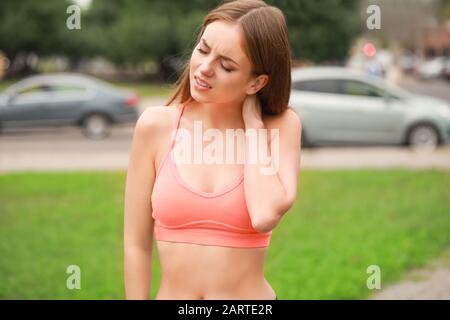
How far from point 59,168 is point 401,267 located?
6937 millimetres

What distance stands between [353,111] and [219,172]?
1093cm

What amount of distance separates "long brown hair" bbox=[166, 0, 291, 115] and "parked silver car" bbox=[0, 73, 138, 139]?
14.1m

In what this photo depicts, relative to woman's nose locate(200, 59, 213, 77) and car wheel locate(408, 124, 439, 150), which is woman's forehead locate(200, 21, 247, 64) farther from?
car wheel locate(408, 124, 439, 150)

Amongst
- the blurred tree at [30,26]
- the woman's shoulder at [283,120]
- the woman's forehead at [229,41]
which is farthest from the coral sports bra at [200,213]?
the blurred tree at [30,26]

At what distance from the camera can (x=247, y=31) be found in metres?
1.68

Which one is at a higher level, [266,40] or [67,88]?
[67,88]

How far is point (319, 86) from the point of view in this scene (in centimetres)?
1261

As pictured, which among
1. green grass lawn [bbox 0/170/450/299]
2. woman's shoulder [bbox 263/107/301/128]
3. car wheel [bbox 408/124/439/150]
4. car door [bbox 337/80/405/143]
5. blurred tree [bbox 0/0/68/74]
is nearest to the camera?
woman's shoulder [bbox 263/107/301/128]

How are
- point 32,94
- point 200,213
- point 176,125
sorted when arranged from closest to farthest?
1. point 200,213
2. point 176,125
3. point 32,94

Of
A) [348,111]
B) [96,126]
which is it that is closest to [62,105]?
[96,126]

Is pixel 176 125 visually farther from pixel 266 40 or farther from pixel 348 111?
pixel 348 111

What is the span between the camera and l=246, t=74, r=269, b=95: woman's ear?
69.7 inches

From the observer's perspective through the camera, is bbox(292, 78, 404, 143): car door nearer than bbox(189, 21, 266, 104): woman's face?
No

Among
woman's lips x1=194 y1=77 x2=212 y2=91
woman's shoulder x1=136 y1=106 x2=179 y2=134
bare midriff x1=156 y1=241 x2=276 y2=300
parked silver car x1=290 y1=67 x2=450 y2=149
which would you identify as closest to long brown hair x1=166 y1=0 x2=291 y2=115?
woman's lips x1=194 y1=77 x2=212 y2=91
